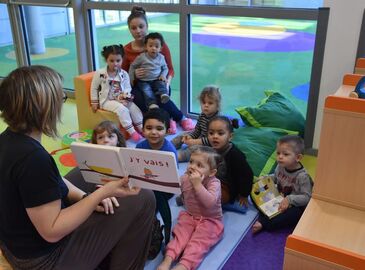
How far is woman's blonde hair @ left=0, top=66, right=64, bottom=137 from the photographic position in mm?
1145

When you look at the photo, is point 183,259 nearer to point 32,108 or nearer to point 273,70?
point 32,108

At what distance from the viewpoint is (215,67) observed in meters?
6.27

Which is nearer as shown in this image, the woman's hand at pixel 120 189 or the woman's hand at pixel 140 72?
the woman's hand at pixel 120 189

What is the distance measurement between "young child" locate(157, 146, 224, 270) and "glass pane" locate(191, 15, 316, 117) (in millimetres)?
1847

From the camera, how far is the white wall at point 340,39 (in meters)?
2.32

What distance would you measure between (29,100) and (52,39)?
20.5 ft

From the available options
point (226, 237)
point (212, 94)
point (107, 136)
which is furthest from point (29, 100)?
point (212, 94)

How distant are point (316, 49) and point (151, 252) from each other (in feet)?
5.56

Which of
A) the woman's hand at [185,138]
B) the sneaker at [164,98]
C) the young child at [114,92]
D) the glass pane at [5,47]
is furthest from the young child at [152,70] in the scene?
the glass pane at [5,47]

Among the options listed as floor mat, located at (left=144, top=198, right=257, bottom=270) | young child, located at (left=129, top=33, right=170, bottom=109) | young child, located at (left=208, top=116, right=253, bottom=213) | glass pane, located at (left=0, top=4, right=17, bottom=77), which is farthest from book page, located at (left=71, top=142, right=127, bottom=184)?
glass pane, located at (left=0, top=4, right=17, bottom=77)

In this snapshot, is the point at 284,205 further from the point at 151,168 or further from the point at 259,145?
the point at 151,168

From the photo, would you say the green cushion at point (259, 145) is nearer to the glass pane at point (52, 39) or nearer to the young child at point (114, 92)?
the young child at point (114, 92)

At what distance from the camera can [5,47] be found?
18.7 ft

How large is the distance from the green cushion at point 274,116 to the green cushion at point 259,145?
0.19 feet
